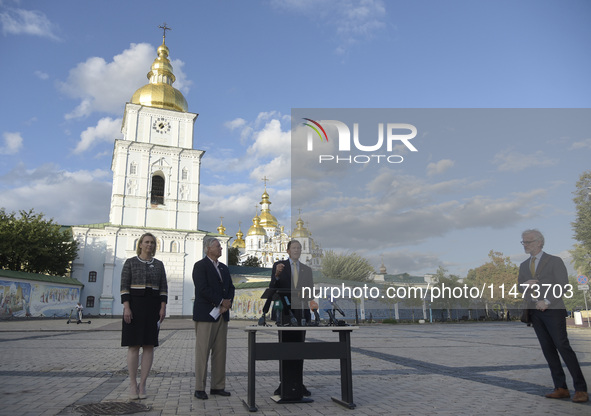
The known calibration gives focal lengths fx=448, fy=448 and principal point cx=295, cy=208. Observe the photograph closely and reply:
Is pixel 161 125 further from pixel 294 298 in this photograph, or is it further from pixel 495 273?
pixel 294 298

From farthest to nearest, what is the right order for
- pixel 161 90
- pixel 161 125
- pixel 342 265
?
pixel 161 90, pixel 161 125, pixel 342 265

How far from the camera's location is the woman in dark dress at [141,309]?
5277 mm

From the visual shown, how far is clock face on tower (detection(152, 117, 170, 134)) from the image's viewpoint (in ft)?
148

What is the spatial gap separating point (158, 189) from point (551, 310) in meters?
42.8

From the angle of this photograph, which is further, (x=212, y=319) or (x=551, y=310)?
(x=212, y=319)

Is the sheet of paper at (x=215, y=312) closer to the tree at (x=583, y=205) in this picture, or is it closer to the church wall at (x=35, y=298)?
the tree at (x=583, y=205)

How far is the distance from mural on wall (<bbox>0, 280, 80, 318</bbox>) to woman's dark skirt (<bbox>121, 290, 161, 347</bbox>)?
2684 centimetres

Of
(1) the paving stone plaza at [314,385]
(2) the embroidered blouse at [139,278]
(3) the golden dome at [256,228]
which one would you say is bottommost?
(1) the paving stone plaza at [314,385]

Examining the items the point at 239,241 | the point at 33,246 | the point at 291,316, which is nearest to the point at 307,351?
the point at 291,316

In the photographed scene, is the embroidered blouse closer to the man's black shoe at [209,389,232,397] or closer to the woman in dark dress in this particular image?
the woman in dark dress

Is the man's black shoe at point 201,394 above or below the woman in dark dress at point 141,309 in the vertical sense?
below

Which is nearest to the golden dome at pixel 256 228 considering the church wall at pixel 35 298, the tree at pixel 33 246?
the tree at pixel 33 246

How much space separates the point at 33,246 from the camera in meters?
36.2

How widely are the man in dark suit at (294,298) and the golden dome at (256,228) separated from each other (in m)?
90.1
